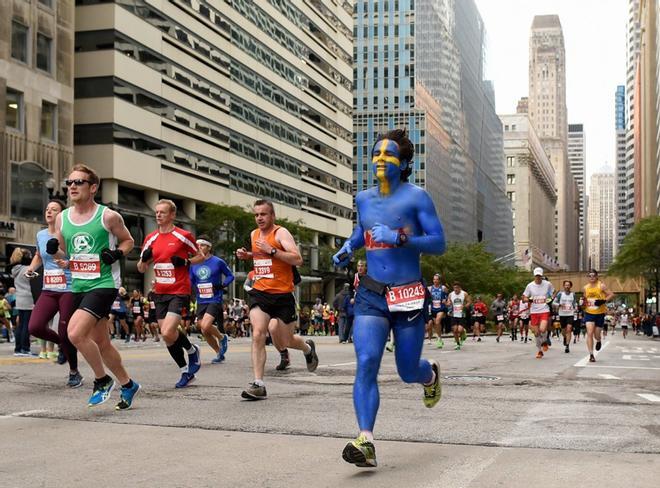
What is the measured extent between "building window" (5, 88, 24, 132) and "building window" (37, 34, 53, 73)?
2.13m

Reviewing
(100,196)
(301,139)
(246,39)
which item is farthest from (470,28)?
(100,196)

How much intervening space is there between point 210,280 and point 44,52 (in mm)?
30554

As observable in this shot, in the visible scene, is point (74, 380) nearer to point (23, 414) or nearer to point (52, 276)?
point (52, 276)

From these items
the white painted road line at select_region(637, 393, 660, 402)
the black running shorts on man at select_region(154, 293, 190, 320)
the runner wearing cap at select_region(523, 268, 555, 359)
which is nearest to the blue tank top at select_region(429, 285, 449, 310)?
the runner wearing cap at select_region(523, 268, 555, 359)

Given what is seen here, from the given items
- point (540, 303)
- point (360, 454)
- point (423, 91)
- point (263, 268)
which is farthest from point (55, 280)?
point (423, 91)

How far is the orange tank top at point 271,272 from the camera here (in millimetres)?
9906

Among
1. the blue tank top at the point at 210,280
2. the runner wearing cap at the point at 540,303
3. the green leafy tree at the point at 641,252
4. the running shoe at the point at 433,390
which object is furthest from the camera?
the green leafy tree at the point at 641,252

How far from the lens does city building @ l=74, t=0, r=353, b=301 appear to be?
47250 mm

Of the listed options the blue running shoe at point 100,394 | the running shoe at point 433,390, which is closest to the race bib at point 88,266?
the blue running shoe at point 100,394

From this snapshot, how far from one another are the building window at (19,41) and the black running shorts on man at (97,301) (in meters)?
33.6

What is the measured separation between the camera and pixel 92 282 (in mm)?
7680

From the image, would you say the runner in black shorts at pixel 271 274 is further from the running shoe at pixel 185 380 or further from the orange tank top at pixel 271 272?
the running shoe at pixel 185 380

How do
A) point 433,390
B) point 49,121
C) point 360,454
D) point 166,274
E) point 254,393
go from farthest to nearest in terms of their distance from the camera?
1. point 49,121
2. point 166,274
3. point 254,393
4. point 433,390
5. point 360,454

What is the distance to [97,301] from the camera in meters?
7.61
